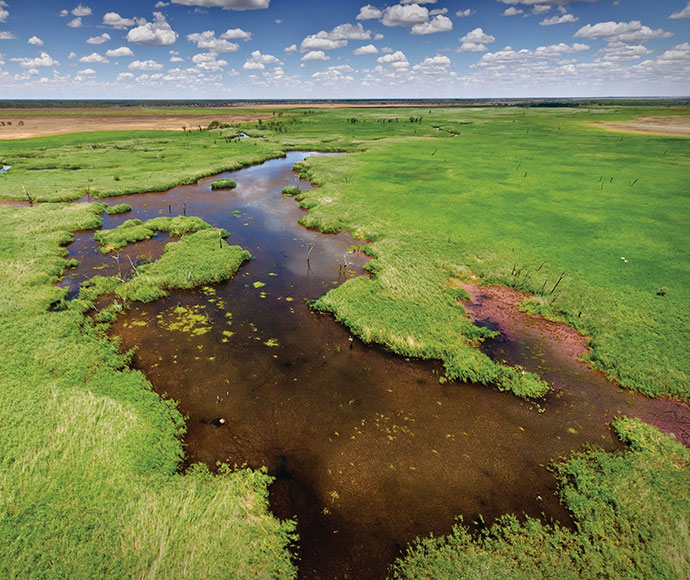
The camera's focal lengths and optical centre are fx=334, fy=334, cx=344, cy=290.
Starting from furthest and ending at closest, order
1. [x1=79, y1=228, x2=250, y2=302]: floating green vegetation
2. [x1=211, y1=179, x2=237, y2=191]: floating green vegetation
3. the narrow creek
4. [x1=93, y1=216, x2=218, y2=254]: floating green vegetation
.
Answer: [x1=211, y1=179, x2=237, y2=191]: floating green vegetation
[x1=93, y1=216, x2=218, y2=254]: floating green vegetation
[x1=79, y1=228, x2=250, y2=302]: floating green vegetation
the narrow creek

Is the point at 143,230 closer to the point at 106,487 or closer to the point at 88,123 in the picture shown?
the point at 106,487

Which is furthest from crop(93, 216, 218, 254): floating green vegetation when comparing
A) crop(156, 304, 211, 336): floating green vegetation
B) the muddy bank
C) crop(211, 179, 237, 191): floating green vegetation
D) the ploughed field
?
the muddy bank

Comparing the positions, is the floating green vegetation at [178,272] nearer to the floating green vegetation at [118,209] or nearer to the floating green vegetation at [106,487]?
the floating green vegetation at [106,487]

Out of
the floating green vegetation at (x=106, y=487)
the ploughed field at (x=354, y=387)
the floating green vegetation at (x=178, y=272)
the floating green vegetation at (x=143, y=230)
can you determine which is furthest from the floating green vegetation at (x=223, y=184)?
the floating green vegetation at (x=106, y=487)

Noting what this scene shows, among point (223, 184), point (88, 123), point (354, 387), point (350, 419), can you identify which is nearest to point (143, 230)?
point (223, 184)

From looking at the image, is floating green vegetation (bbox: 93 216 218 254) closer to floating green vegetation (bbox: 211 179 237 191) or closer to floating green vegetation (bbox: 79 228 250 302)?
floating green vegetation (bbox: 79 228 250 302)

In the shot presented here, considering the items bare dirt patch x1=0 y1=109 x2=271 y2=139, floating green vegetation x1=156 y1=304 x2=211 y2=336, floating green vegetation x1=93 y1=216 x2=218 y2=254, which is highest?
bare dirt patch x1=0 y1=109 x2=271 y2=139
